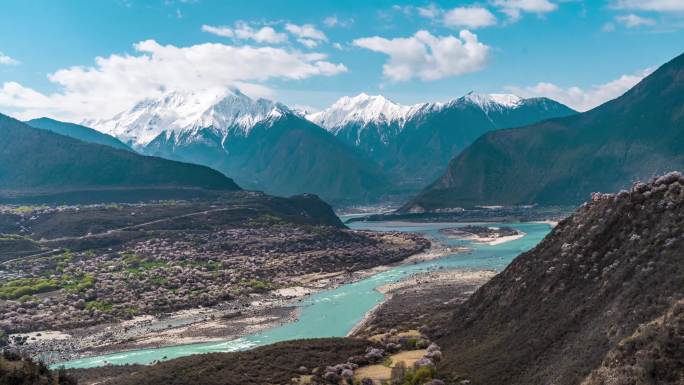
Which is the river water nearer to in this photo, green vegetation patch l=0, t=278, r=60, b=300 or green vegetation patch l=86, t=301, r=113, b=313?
green vegetation patch l=86, t=301, r=113, b=313

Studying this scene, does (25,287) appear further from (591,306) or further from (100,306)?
(591,306)

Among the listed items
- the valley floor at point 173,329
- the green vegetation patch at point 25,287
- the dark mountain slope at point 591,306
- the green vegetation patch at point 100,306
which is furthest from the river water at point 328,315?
the green vegetation patch at point 25,287

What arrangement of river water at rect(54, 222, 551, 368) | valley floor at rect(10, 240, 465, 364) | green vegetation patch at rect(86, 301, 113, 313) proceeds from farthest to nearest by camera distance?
green vegetation patch at rect(86, 301, 113, 313) < valley floor at rect(10, 240, 465, 364) < river water at rect(54, 222, 551, 368)

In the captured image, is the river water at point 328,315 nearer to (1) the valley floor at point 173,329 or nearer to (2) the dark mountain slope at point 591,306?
(1) the valley floor at point 173,329

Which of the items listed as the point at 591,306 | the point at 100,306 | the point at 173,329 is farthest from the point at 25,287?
the point at 591,306

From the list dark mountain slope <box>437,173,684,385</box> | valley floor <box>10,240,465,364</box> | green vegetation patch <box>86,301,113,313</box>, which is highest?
dark mountain slope <box>437,173,684,385</box>

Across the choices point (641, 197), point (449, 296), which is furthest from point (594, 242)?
point (449, 296)

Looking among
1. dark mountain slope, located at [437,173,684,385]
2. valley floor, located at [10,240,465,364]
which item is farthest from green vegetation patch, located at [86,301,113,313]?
dark mountain slope, located at [437,173,684,385]

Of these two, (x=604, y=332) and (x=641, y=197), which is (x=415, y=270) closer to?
(x=641, y=197)

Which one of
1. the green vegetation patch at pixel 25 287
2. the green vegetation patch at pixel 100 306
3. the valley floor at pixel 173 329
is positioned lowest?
the valley floor at pixel 173 329

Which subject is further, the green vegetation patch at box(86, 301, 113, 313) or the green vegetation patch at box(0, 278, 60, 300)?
the green vegetation patch at box(0, 278, 60, 300)
